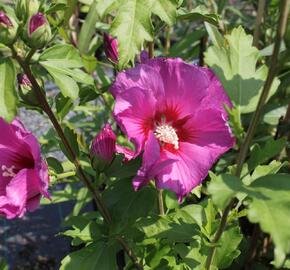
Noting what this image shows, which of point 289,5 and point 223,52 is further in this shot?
point 223,52

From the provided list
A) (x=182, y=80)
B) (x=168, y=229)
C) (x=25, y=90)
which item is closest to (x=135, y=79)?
(x=182, y=80)

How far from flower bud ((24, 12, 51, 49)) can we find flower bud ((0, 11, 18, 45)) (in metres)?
0.02

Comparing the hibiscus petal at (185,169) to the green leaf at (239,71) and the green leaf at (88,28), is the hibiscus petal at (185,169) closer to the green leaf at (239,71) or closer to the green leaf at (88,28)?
the green leaf at (239,71)

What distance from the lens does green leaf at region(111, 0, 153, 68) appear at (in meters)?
0.72

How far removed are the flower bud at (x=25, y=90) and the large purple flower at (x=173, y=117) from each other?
0.14 meters

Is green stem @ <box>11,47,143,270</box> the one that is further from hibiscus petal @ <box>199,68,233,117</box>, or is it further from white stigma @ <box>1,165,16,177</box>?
hibiscus petal @ <box>199,68,233,117</box>

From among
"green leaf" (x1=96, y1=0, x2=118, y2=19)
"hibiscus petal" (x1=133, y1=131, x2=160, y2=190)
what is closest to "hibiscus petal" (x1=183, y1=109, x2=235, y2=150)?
"hibiscus petal" (x1=133, y1=131, x2=160, y2=190)

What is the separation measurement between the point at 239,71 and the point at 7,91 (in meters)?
0.33

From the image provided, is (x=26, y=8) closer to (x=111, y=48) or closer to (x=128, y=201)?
(x=111, y=48)

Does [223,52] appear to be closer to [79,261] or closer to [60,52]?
[60,52]

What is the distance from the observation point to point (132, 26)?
2.41 ft

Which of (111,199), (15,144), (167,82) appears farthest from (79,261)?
(167,82)

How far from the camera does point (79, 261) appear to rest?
91 centimetres

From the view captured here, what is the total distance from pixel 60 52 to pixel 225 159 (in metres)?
0.86
